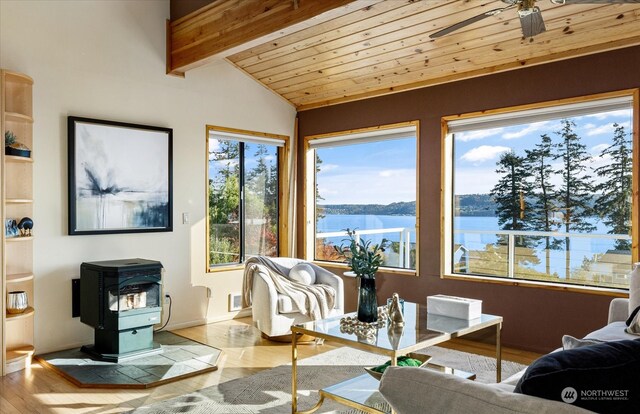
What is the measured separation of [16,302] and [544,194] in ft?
14.9

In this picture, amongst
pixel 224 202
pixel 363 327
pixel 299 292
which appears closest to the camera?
pixel 363 327

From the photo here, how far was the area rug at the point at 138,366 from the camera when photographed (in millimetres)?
3684

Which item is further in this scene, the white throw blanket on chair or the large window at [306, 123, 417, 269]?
the large window at [306, 123, 417, 269]

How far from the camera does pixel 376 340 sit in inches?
112

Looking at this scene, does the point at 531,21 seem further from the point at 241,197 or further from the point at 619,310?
the point at 241,197

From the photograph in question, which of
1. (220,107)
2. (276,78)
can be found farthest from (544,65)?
(220,107)

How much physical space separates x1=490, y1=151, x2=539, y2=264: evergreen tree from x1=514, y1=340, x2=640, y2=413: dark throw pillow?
370cm

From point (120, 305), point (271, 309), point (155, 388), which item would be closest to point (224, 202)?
point (271, 309)

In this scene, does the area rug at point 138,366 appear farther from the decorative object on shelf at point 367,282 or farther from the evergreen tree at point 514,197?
the evergreen tree at point 514,197

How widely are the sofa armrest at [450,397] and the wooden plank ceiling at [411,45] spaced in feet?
8.91

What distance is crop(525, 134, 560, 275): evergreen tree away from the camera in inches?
184

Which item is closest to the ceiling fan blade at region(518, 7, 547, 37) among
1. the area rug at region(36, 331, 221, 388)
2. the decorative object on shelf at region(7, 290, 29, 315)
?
the area rug at region(36, 331, 221, 388)

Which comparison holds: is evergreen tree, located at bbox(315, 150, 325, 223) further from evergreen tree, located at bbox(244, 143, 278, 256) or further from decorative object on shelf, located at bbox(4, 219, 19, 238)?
decorative object on shelf, located at bbox(4, 219, 19, 238)

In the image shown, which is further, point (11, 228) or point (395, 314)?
point (11, 228)
